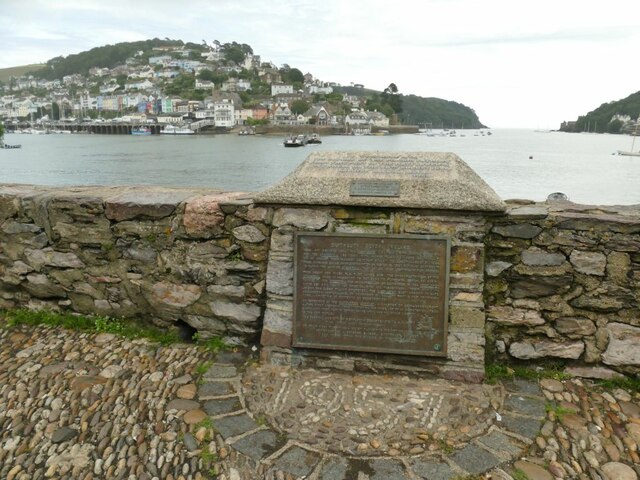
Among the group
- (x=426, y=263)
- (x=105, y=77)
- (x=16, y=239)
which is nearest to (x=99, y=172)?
(x=16, y=239)

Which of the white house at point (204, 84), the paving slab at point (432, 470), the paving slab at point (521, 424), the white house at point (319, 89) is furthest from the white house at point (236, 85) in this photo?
the paving slab at point (432, 470)

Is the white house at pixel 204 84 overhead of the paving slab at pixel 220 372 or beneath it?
overhead

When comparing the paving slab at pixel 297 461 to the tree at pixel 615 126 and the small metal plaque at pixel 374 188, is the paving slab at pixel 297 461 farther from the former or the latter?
the tree at pixel 615 126

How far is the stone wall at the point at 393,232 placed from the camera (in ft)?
11.6

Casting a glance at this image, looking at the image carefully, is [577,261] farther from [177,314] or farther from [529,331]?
[177,314]

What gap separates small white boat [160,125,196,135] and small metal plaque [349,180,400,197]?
111m

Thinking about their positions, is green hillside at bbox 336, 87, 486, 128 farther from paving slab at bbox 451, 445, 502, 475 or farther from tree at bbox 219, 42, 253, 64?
paving slab at bbox 451, 445, 502, 475

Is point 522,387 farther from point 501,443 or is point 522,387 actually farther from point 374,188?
point 374,188

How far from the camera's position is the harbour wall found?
3.54 m

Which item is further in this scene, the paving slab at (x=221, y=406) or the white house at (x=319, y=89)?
the white house at (x=319, y=89)

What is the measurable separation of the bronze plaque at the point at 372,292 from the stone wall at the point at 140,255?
1.56 ft

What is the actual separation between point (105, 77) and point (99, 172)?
609 ft

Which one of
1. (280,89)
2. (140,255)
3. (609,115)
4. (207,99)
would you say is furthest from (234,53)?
(140,255)

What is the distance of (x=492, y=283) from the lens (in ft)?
12.1
